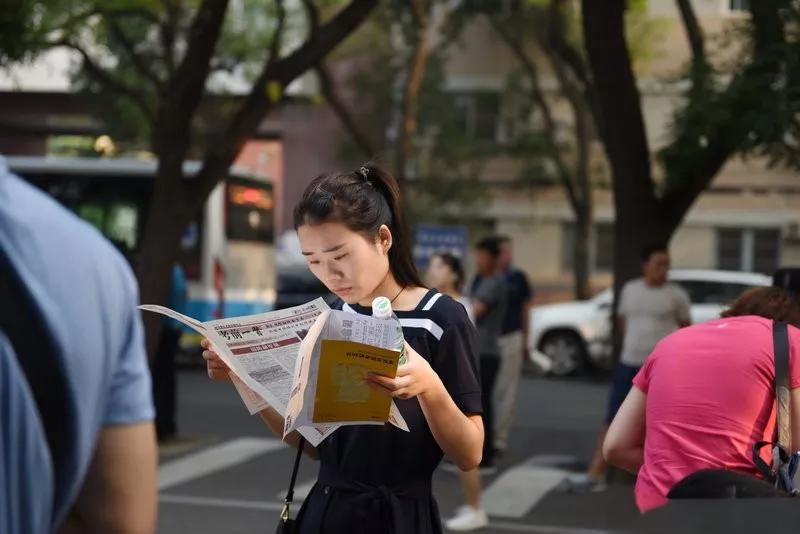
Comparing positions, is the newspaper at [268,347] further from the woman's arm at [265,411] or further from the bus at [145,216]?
the bus at [145,216]

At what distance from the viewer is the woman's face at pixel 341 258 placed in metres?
3.14

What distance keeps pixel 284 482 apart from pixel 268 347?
7.49m

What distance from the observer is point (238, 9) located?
2723 centimetres

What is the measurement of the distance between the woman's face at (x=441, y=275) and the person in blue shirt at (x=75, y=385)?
26.6 feet

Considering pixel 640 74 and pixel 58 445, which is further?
pixel 640 74

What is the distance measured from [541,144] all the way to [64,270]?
28.5 m

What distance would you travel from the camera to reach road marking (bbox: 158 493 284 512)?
30.3ft

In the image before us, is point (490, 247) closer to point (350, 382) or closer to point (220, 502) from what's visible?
point (220, 502)

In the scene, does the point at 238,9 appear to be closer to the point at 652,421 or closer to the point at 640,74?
the point at 640,74

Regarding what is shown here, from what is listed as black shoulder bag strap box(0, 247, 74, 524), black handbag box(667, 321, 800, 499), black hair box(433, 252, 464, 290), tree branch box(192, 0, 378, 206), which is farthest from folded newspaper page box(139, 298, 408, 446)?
tree branch box(192, 0, 378, 206)

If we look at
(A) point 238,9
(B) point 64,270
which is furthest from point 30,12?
(A) point 238,9

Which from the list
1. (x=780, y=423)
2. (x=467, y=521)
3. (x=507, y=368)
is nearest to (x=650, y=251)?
(x=467, y=521)

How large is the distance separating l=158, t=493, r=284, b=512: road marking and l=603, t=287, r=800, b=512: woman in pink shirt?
18.9 ft

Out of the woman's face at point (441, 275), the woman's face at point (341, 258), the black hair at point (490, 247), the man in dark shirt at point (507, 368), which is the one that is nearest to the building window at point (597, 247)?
the man in dark shirt at point (507, 368)
